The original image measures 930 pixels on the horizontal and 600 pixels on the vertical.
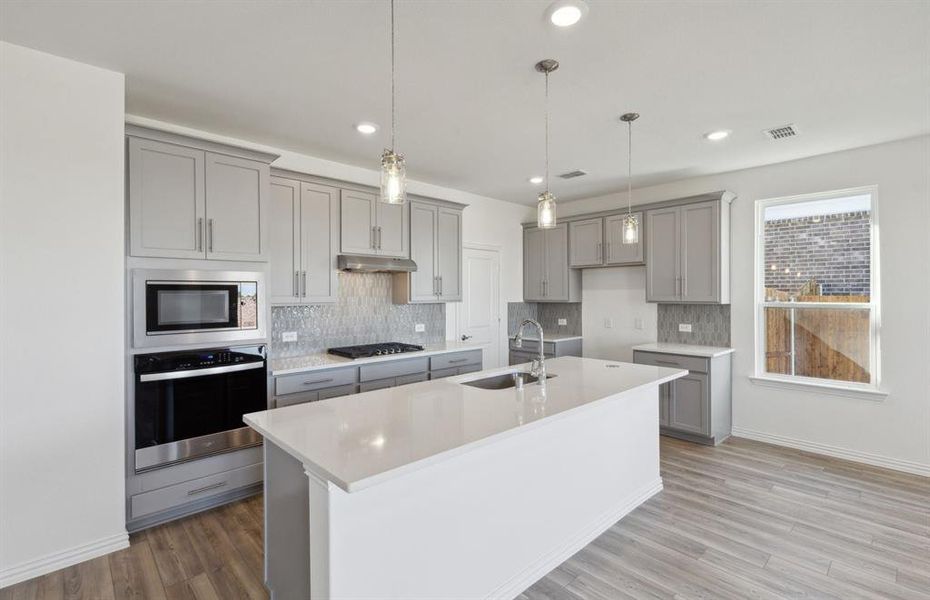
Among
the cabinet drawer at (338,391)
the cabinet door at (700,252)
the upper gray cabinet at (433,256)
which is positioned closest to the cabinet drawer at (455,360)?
the upper gray cabinet at (433,256)

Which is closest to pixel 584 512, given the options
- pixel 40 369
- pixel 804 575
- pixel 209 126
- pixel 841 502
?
pixel 804 575

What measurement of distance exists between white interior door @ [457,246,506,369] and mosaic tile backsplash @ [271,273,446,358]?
0.48 m

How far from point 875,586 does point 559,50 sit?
3.14 meters

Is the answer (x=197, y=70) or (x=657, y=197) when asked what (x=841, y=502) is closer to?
(x=657, y=197)

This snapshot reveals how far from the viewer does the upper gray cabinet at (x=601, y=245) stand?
507 cm

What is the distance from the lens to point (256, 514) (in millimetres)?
2996

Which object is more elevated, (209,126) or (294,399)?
(209,126)

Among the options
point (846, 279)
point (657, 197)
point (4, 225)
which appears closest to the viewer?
point (4, 225)

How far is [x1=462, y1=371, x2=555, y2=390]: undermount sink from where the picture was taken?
290 cm

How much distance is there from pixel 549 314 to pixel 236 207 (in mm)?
4228

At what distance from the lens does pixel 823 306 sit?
414cm

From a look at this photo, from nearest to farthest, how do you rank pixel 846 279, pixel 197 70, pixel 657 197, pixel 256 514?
pixel 197 70, pixel 256 514, pixel 846 279, pixel 657 197

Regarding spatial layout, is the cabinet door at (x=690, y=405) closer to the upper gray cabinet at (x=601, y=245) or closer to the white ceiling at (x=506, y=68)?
the upper gray cabinet at (x=601, y=245)

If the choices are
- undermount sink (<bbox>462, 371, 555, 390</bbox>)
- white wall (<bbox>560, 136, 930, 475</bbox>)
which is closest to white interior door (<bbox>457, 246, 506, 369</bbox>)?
undermount sink (<bbox>462, 371, 555, 390</bbox>)
